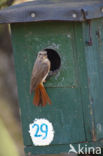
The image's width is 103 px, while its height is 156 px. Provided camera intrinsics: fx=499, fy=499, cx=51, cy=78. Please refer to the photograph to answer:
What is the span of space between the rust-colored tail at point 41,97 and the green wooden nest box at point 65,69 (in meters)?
0.04

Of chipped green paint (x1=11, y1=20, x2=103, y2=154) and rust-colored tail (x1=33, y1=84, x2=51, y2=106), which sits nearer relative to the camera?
chipped green paint (x1=11, y1=20, x2=103, y2=154)

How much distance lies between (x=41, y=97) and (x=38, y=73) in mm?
211

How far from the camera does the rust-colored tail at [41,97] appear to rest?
4258 millimetres

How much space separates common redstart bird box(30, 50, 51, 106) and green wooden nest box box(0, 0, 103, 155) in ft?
0.20

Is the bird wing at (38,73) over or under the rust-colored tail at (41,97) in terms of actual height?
over

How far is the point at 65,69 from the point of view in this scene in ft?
13.8

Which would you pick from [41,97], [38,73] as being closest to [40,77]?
[38,73]

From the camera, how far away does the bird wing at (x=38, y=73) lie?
4.19 metres

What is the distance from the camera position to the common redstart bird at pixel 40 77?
4.18m

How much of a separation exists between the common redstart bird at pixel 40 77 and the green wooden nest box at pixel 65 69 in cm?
6

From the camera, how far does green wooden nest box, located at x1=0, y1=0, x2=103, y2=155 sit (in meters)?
4.11

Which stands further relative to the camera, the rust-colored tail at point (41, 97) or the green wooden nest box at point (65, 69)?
the rust-colored tail at point (41, 97)

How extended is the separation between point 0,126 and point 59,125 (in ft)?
4.87

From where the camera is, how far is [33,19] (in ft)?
13.1
